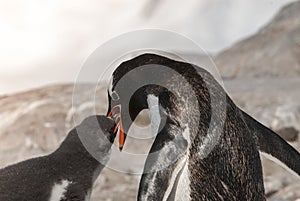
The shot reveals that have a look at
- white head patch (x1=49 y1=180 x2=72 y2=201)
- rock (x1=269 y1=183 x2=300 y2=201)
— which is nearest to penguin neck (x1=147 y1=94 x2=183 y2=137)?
white head patch (x1=49 y1=180 x2=72 y2=201)

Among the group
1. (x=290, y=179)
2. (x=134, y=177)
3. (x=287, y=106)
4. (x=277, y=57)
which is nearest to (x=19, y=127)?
(x=134, y=177)

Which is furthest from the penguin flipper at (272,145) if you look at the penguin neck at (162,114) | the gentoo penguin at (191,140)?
the penguin neck at (162,114)

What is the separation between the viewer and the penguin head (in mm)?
2541

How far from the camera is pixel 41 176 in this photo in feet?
10.0

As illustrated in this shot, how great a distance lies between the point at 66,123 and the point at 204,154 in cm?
515

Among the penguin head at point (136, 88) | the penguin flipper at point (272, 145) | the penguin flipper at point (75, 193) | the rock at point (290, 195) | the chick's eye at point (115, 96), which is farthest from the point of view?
the rock at point (290, 195)

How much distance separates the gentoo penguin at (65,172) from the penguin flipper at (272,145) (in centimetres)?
64

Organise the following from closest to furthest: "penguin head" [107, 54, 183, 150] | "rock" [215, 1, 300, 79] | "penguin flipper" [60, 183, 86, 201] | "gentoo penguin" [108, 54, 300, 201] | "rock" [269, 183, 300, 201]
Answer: "gentoo penguin" [108, 54, 300, 201] < "penguin head" [107, 54, 183, 150] < "penguin flipper" [60, 183, 86, 201] < "rock" [269, 183, 300, 201] < "rock" [215, 1, 300, 79]

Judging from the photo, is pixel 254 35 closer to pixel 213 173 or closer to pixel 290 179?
pixel 290 179

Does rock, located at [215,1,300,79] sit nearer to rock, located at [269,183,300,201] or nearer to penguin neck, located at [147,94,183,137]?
rock, located at [269,183,300,201]

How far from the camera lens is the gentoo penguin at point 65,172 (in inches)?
116

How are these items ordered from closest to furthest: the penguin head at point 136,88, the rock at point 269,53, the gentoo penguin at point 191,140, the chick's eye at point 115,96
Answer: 1. the gentoo penguin at point 191,140
2. the penguin head at point 136,88
3. the chick's eye at point 115,96
4. the rock at point 269,53

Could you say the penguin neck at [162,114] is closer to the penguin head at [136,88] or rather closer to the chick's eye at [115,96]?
the penguin head at [136,88]

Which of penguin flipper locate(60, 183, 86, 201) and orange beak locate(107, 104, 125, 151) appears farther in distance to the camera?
penguin flipper locate(60, 183, 86, 201)
